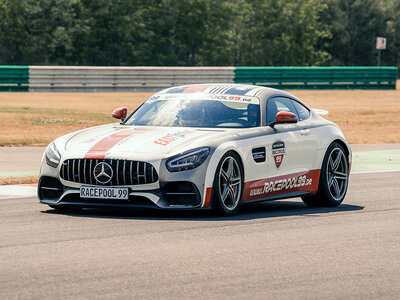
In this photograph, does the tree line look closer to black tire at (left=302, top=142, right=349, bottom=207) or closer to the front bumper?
black tire at (left=302, top=142, right=349, bottom=207)

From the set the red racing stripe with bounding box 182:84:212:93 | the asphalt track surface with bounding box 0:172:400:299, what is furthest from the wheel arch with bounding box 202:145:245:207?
the red racing stripe with bounding box 182:84:212:93

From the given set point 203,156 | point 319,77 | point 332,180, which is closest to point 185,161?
point 203,156

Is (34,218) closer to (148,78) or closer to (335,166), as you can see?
(335,166)

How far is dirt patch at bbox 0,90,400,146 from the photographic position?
24.2 m

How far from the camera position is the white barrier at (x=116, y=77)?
132 ft

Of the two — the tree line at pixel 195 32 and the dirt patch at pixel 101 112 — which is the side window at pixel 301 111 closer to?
the dirt patch at pixel 101 112

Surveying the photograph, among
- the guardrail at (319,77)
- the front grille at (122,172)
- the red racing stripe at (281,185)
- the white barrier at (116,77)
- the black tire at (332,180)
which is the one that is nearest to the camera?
the front grille at (122,172)

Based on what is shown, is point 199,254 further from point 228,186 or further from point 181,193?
point 228,186

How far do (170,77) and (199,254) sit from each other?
3594cm

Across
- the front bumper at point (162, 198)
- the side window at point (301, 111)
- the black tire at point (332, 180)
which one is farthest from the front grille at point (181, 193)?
the side window at point (301, 111)

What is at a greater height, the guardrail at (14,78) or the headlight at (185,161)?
the headlight at (185,161)

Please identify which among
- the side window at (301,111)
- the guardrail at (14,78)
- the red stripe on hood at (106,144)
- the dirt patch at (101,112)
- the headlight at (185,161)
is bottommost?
the dirt patch at (101,112)

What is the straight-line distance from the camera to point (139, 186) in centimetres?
934

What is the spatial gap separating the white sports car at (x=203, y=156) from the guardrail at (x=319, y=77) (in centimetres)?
3298
